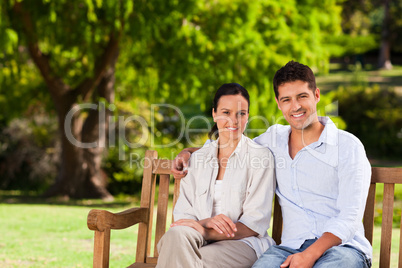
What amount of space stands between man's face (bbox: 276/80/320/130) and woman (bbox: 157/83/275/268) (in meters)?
0.31

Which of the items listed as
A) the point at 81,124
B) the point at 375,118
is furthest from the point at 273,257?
the point at 375,118

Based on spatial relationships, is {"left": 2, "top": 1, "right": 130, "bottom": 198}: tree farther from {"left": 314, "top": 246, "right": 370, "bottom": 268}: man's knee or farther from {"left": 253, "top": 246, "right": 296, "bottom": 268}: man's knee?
{"left": 314, "top": 246, "right": 370, "bottom": 268}: man's knee

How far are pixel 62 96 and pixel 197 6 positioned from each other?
400cm

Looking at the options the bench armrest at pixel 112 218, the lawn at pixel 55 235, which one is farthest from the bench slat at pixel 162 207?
the lawn at pixel 55 235

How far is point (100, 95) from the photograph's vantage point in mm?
12781

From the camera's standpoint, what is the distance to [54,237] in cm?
784

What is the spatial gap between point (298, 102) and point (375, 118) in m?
17.6

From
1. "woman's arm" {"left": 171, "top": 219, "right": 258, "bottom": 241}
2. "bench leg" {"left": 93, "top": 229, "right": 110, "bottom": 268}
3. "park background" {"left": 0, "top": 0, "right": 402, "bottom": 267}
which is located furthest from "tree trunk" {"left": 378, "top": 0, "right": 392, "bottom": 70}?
"bench leg" {"left": 93, "top": 229, "right": 110, "bottom": 268}

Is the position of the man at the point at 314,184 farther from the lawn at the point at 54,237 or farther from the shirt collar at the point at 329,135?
the lawn at the point at 54,237

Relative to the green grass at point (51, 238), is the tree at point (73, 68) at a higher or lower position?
higher

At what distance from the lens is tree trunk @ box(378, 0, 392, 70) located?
32728 mm

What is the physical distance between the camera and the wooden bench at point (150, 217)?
3.30 metres

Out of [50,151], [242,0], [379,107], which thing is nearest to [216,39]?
[242,0]

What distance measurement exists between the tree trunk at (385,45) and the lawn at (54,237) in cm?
2649
